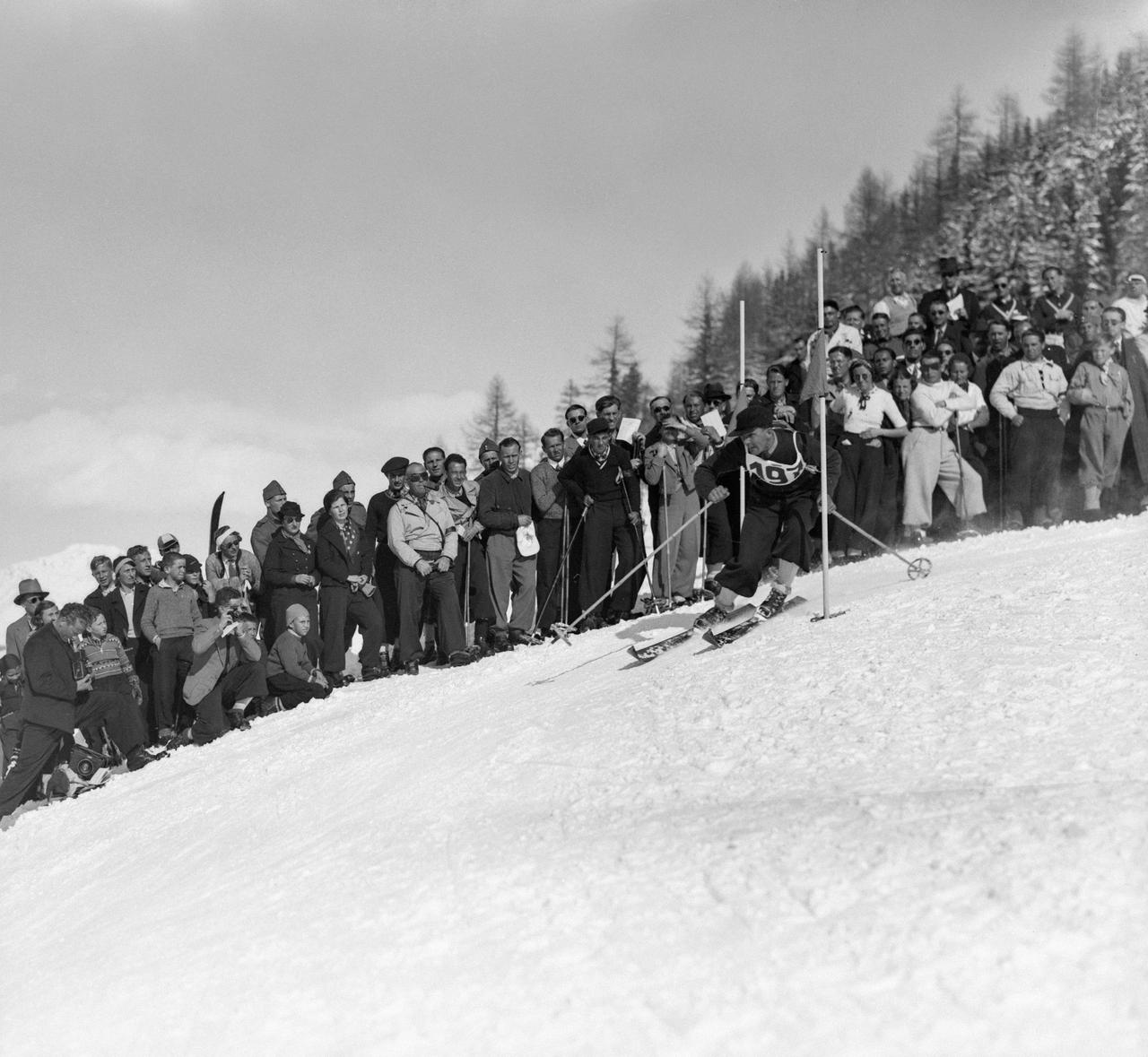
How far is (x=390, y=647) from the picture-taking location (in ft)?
41.4

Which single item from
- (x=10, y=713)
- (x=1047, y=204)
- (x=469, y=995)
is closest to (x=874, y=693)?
(x=469, y=995)

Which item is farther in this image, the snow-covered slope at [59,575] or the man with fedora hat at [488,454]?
the snow-covered slope at [59,575]

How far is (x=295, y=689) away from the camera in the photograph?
12109mm

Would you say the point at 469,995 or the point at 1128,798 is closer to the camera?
the point at 469,995

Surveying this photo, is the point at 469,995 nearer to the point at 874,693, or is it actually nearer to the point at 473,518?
the point at 874,693

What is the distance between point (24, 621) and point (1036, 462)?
10.1 metres

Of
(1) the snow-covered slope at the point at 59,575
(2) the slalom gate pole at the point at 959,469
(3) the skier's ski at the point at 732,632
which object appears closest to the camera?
(3) the skier's ski at the point at 732,632

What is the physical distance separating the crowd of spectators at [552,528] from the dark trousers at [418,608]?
0.06ft

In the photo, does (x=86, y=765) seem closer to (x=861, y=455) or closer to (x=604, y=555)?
(x=604, y=555)

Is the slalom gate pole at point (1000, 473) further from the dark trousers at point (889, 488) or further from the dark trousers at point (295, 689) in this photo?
the dark trousers at point (295, 689)

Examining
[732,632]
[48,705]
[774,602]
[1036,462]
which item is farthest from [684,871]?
[1036,462]

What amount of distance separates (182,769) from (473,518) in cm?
363

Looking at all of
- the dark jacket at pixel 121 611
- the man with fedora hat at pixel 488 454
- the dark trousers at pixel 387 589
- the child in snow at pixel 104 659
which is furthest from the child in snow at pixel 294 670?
the man with fedora hat at pixel 488 454

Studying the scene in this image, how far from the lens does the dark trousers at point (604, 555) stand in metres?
12.1
